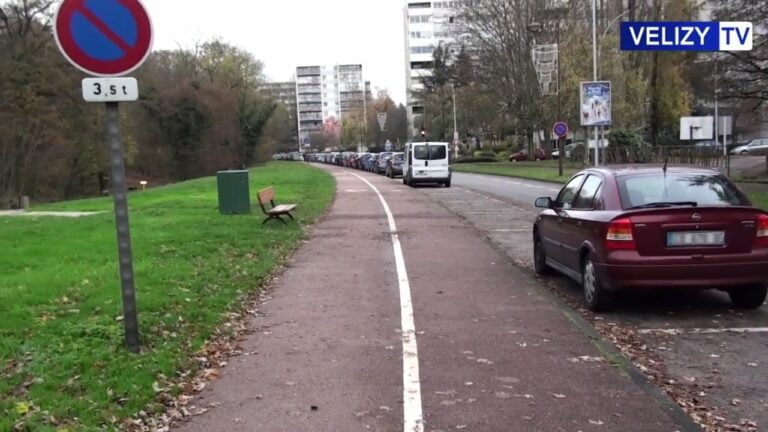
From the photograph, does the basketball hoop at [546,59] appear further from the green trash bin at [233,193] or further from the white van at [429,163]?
the green trash bin at [233,193]

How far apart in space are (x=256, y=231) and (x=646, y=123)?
47.7 m

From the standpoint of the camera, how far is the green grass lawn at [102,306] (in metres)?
4.81

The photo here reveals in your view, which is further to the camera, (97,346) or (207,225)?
(207,225)

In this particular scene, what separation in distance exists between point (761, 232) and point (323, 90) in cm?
19069

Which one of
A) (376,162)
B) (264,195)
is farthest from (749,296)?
(376,162)

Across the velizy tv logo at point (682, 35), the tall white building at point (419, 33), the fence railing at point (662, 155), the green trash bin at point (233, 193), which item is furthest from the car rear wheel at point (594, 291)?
the tall white building at point (419, 33)

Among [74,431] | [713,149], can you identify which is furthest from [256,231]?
[713,149]

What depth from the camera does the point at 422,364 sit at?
5684 millimetres

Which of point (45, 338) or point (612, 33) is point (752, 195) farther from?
point (612, 33)

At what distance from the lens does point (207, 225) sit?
1514 cm

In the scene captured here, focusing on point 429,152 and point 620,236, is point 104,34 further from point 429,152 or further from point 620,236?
point 429,152

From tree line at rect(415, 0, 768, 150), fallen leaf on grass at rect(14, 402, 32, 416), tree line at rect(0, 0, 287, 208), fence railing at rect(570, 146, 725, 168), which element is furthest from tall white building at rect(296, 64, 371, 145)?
fallen leaf on grass at rect(14, 402, 32, 416)

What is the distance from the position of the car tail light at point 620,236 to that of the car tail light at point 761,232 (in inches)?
48.0

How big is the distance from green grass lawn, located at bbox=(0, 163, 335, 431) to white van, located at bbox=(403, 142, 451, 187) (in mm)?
18444
